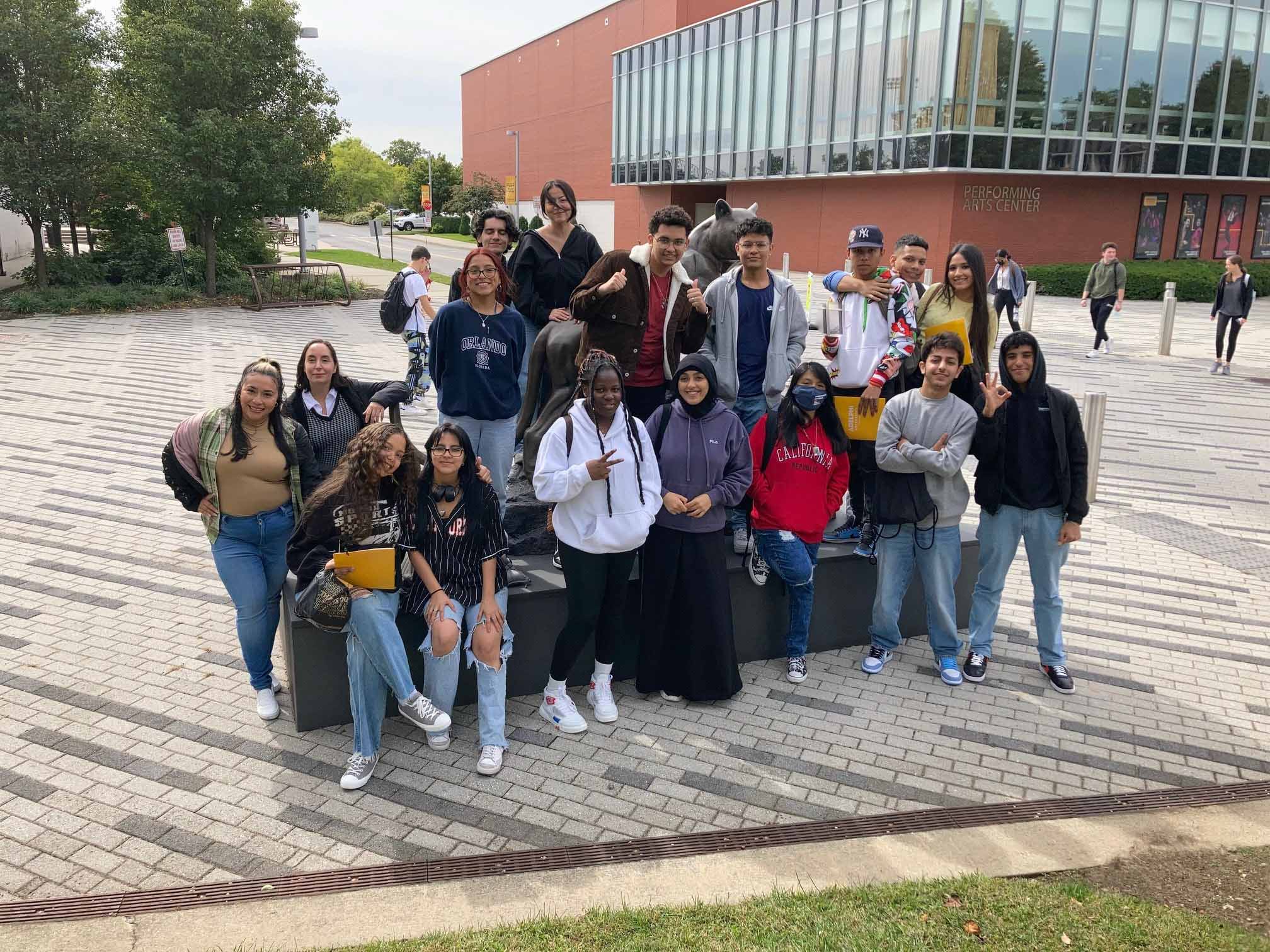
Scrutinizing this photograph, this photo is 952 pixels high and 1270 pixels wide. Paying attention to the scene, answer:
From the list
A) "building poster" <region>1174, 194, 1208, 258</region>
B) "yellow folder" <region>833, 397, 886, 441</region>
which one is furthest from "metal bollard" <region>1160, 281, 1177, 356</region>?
"building poster" <region>1174, 194, 1208, 258</region>

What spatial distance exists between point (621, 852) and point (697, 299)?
2.91 meters

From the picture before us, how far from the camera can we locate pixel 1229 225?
33750 millimetres

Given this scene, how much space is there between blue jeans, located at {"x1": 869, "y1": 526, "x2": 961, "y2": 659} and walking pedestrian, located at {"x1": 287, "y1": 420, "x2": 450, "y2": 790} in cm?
276

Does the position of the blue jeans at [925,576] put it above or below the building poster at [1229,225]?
below

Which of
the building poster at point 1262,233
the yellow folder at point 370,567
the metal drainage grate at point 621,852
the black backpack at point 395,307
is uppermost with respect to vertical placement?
the building poster at point 1262,233

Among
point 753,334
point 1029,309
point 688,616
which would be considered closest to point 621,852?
point 688,616

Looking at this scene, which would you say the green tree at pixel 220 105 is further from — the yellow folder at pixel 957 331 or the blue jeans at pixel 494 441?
the yellow folder at pixel 957 331

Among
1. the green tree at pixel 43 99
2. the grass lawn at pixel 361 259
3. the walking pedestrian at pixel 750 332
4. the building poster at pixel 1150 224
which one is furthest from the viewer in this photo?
the grass lawn at pixel 361 259

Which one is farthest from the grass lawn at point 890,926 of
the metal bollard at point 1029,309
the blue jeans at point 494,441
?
the metal bollard at point 1029,309

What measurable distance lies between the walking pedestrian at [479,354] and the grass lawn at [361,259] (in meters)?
27.5

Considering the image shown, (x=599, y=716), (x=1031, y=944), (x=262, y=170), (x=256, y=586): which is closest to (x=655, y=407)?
(x=599, y=716)

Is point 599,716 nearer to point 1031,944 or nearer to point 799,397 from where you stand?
point 799,397

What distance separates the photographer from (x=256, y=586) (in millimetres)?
4988

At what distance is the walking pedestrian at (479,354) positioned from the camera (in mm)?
5566
